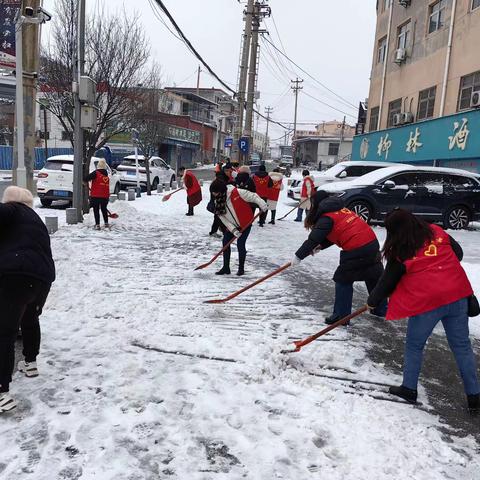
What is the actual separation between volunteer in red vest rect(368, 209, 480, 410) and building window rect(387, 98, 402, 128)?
19.5 m

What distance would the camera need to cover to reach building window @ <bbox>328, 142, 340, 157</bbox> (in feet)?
214

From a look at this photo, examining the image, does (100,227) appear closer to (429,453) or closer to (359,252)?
(359,252)

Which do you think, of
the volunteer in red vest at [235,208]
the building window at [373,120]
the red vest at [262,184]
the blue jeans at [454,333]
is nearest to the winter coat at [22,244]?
the blue jeans at [454,333]

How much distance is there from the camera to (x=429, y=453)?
289 cm

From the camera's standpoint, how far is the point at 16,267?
3020mm

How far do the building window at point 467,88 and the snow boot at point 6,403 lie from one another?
16178mm

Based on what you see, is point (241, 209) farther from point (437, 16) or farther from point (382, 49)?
point (382, 49)

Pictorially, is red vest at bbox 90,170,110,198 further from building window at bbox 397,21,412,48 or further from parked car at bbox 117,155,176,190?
building window at bbox 397,21,412,48

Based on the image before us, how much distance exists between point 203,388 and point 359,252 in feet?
7.37

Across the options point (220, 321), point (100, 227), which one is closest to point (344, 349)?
point (220, 321)

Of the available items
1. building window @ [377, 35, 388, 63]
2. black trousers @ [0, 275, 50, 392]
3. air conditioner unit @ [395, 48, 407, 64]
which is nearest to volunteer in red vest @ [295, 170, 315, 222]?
black trousers @ [0, 275, 50, 392]

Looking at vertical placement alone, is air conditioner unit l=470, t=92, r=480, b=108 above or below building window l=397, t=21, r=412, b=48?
below

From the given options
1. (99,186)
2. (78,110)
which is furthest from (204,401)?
(78,110)

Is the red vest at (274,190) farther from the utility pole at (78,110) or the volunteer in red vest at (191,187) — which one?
the utility pole at (78,110)
